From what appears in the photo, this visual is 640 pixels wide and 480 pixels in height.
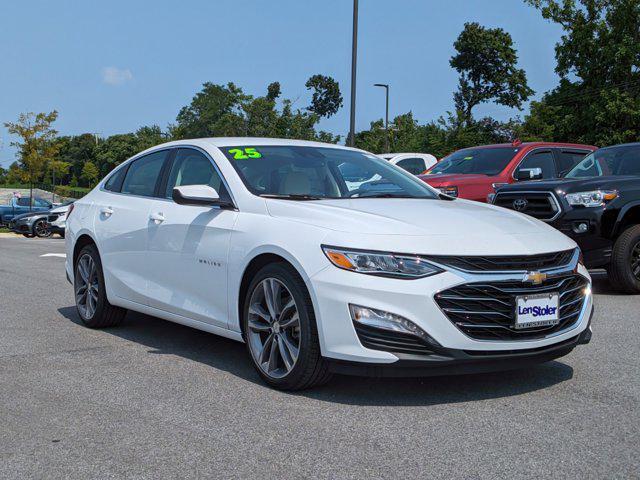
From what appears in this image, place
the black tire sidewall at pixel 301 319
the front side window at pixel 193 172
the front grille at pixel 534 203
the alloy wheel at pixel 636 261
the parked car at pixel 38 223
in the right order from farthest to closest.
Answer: the parked car at pixel 38 223
the front grille at pixel 534 203
the alloy wheel at pixel 636 261
the front side window at pixel 193 172
the black tire sidewall at pixel 301 319

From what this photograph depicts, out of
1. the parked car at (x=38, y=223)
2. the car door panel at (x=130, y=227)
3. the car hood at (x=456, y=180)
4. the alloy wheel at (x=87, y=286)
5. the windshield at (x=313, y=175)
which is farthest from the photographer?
the parked car at (x=38, y=223)

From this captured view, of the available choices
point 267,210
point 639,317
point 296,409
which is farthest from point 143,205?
point 639,317

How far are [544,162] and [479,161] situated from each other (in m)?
1.03

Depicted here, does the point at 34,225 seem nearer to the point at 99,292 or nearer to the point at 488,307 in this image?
the point at 99,292

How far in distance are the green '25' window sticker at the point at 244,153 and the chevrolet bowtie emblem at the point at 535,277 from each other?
216 cm

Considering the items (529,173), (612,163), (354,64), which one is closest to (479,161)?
(529,173)

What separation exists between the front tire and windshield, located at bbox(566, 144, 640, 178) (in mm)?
6057

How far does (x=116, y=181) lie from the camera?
7.12 meters

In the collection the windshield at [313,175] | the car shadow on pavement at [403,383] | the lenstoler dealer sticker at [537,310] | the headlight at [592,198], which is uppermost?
the windshield at [313,175]

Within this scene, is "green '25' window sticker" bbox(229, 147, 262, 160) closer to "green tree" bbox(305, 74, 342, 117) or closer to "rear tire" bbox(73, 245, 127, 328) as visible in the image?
"rear tire" bbox(73, 245, 127, 328)

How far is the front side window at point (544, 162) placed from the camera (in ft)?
42.4

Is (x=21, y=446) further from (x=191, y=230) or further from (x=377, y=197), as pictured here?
(x=377, y=197)

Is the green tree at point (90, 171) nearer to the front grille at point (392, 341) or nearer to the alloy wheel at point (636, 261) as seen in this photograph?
the alloy wheel at point (636, 261)

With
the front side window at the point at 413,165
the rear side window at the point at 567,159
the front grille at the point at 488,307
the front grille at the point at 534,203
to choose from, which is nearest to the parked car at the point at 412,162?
the front side window at the point at 413,165
